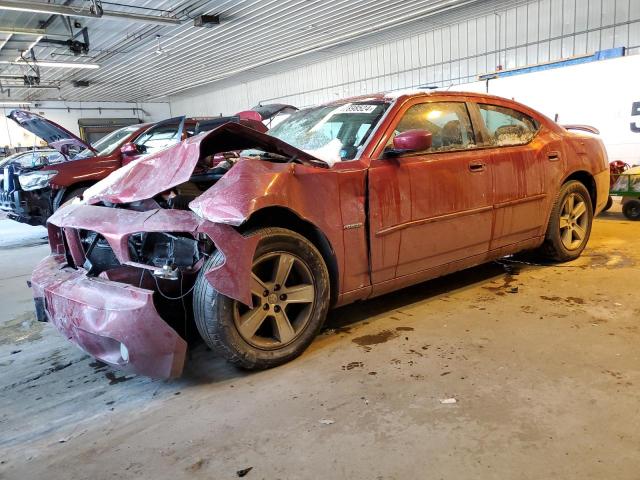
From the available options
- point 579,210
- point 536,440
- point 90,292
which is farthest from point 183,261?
point 579,210

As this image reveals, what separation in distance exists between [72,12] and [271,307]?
342 inches

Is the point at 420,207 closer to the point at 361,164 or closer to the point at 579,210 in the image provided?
Result: the point at 361,164

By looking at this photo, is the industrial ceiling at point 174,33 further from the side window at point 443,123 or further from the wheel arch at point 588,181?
the side window at point 443,123

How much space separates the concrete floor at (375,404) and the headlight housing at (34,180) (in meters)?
4.05

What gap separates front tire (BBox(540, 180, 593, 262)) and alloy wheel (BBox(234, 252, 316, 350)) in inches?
104

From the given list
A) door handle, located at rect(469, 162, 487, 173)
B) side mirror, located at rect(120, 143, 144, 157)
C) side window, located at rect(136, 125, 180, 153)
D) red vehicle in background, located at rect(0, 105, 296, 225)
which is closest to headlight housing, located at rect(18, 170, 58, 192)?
red vehicle in background, located at rect(0, 105, 296, 225)

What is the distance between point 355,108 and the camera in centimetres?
349

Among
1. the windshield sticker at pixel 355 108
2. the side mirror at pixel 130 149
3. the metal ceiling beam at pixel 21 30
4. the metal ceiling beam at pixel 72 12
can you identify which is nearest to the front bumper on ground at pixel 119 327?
the windshield sticker at pixel 355 108

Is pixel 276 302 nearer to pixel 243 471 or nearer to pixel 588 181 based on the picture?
pixel 243 471

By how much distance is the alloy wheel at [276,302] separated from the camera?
258 centimetres

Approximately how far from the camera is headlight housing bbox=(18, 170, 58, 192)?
22.4ft

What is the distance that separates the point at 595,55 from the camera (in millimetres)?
8969

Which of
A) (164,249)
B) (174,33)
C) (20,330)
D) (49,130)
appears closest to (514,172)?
(164,249)

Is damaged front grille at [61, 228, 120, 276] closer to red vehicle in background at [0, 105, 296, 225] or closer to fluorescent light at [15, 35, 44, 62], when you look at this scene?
red vehicle in background at [0, 105, 296, 225]
